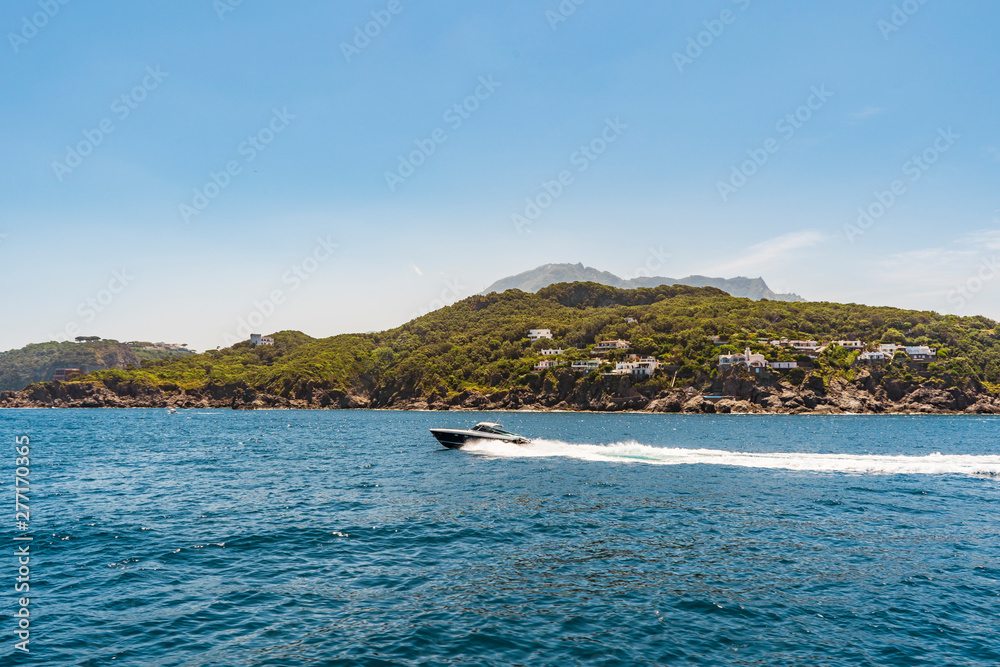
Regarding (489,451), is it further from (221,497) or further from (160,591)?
(160,591)

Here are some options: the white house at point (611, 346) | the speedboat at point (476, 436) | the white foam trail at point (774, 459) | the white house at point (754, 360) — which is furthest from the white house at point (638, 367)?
the speedboat at point (476, 436)

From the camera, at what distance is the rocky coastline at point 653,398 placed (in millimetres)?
142375

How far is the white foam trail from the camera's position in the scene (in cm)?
4056

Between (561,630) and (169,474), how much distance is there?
3522 cm

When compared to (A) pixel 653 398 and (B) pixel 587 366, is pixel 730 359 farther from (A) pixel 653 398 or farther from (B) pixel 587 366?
(B) pixel 587 366

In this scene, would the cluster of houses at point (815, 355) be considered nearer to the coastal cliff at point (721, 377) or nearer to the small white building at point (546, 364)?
the coastal cliff at point (721, 377)

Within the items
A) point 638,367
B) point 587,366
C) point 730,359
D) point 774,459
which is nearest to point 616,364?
point 638,367

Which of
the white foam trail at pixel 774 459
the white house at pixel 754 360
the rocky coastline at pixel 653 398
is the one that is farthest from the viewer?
the white house at pixel 754 360

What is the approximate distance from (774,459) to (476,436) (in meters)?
25.4

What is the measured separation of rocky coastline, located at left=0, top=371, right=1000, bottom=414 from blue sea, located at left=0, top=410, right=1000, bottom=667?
112m

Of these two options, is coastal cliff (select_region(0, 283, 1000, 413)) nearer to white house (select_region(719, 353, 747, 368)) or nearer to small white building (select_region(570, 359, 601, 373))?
white house (select_region(719, 353, 747, 368))

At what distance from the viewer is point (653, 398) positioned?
156m

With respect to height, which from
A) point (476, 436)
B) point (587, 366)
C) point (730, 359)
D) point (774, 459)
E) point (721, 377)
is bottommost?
point (774, 459)

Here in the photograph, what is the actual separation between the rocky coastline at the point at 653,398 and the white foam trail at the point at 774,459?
101885mm
